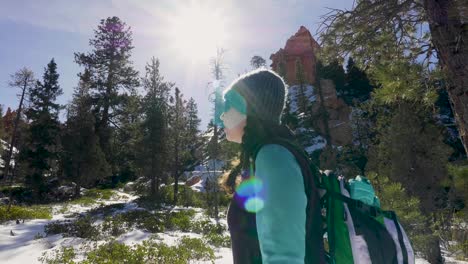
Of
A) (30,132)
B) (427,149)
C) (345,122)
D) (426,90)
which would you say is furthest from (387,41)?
(345,122)

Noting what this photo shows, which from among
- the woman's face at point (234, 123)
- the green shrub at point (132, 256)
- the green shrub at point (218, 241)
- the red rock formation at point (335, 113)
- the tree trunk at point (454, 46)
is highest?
the red rock formation at point (335, 113)

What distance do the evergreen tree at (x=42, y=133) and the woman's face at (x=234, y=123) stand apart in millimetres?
27974

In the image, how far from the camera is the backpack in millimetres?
1487

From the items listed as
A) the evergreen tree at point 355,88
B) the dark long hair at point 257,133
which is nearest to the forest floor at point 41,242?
the dark long hair at point 257,133

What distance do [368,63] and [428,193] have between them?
400 inches

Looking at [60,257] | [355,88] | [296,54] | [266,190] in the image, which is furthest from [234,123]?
[296,54]

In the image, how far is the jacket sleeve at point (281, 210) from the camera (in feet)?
4.14

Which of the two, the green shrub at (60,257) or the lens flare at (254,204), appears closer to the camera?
the lens flare at (254,204)

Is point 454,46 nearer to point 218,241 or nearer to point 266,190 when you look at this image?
point 266,190

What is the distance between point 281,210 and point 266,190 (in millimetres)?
106

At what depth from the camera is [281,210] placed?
1.29m

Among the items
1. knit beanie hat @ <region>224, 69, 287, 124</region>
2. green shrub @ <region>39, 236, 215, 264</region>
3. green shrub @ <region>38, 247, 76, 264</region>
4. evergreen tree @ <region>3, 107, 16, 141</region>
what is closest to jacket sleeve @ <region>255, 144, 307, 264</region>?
knit beanie hat @ <region>224, 69, 287, 124</region>

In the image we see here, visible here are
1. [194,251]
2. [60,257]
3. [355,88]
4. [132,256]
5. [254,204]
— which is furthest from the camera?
[355,88]

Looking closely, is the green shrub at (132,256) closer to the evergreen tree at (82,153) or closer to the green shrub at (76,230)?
the green shrub at (76,230)
